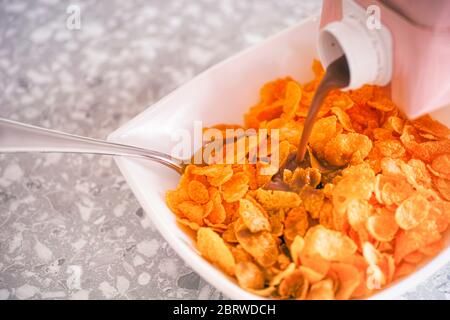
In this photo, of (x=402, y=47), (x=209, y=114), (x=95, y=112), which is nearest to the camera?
(x=402, y=47)

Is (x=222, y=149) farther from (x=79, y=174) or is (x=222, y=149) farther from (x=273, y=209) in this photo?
(x=79, y=174)

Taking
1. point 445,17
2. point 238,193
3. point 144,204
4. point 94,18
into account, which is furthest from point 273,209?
point 94,18

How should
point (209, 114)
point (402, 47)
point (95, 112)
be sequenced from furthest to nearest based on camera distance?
1. point (95, 112)
2. point (209, 114)
3. point (402, 47)

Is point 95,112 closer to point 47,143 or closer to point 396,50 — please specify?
point 47,143

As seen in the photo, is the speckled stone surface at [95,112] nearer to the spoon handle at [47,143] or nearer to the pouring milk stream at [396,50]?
the spoon handle at [47,143]

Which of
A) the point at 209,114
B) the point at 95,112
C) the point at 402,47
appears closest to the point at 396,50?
the point at 402,47

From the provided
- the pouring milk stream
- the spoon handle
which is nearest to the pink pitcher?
the pouring milk stream

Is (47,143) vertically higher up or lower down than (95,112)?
lower down

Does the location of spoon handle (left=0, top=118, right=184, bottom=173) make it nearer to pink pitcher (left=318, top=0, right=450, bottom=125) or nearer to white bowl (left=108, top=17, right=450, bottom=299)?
white bowl (left=108, top=17, right=450, bottom=299)
